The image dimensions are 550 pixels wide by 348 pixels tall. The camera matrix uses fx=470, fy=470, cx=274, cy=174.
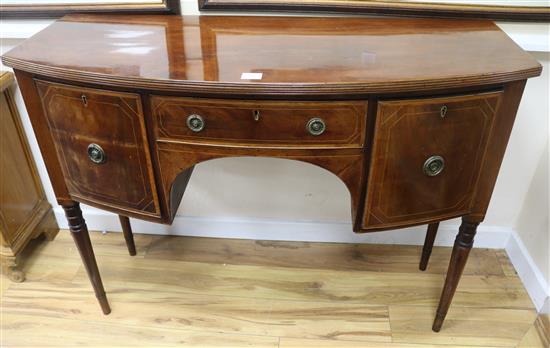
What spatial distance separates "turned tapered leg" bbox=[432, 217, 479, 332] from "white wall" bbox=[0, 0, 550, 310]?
0.38 metres

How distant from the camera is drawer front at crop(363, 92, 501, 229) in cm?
96

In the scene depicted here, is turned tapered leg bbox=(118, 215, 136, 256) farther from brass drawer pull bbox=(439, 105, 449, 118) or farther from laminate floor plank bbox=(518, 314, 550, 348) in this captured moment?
laminate floor plank bbox=(518, 314, 550, 348)

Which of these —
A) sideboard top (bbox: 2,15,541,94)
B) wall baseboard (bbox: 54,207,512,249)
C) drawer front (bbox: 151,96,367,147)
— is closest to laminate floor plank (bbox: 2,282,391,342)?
wall baseboard (bbox: 54,207,512,249)

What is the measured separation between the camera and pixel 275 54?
3.38 feet

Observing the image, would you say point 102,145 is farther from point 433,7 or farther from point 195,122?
point 433,7

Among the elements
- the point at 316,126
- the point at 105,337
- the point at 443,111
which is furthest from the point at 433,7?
the point at 105,337

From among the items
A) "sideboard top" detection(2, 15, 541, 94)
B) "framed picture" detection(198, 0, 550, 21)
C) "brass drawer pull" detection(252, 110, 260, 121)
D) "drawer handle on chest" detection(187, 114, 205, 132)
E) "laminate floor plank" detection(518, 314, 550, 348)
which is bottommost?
"laminate floor plank" detection(518, 314, 550, 348)

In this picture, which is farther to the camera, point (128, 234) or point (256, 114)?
point (128, 234)

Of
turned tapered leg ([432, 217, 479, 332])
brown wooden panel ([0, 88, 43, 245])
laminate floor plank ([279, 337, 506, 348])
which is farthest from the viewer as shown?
brown wooden panel ([0, 88, 43, 245])

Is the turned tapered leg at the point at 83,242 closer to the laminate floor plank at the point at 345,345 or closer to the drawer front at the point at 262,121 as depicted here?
the drawer front at the point at 262,121

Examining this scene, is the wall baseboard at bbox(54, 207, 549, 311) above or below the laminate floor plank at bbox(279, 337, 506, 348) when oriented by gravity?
above

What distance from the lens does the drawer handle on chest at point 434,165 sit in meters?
1.02

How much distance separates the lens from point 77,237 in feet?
4.25

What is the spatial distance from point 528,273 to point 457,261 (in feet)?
1.52
